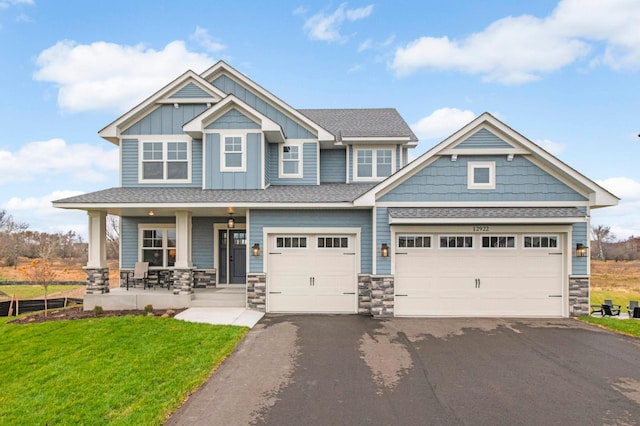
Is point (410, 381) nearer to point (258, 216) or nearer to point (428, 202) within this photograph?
point (428, 202)

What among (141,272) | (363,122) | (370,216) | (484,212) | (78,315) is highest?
(363,122)

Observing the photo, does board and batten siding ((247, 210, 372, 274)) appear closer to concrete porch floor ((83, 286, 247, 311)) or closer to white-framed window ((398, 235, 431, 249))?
white-framed window ((398, 235, 431, 249))

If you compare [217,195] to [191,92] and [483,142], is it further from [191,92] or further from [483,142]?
[483,142]

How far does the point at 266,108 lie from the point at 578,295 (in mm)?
11528

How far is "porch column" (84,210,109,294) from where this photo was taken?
1097 centimetres

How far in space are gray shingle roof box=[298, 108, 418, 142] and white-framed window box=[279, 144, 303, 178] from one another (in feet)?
5.65

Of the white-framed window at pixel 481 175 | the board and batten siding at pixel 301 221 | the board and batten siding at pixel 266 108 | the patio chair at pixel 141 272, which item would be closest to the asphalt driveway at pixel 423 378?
the board and batten siding at pixel 301 221

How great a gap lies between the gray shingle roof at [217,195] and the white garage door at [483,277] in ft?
9.29

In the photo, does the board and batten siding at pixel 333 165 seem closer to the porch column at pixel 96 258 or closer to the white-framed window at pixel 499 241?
the white-framed window at pixel 499 241

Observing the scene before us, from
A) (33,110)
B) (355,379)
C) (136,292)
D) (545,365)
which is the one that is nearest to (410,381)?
(355,379)

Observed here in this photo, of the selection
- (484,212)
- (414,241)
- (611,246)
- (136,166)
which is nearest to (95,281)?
(136,166)

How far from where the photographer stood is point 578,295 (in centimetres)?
978

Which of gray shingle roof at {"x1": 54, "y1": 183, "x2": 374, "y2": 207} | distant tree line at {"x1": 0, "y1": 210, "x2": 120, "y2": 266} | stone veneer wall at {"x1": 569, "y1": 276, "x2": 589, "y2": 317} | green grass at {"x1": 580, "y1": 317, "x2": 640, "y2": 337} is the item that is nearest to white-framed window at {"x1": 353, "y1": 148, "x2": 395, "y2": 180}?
gray shingle roof at {"x1": 54, "y1": 183, "x2": 374, "y2": 207}

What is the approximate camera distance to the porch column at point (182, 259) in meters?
10.8
